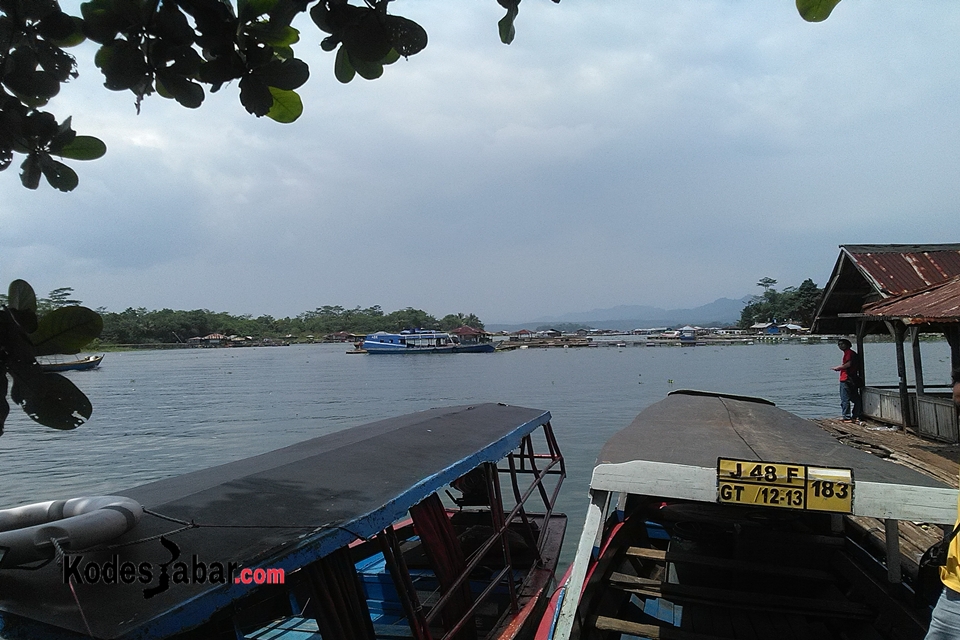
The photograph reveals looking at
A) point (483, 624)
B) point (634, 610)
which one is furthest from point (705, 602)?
point (483, 624)

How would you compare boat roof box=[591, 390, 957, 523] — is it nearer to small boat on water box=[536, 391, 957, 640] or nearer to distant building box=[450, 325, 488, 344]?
small boat on water box=[536, 391, 957, 640]

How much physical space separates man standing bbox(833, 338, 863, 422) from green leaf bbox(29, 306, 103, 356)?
1339cm

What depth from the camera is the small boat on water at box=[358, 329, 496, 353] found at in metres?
71.6

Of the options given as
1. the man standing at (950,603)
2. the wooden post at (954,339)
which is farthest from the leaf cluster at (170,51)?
the wooden post at (954,339)

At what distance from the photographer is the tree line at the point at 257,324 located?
9250 centimetres

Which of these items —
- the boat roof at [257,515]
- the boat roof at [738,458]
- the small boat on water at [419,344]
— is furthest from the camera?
the small boat on water at [419,344]

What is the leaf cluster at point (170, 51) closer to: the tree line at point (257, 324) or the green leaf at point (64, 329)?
the green leaf at point (64, 329)

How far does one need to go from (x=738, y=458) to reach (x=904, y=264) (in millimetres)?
11092

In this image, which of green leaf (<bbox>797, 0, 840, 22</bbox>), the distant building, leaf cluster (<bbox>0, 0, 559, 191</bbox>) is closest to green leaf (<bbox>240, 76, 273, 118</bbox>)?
leaf cluster (<bbox>0, 0, 559, 191</bbox>)

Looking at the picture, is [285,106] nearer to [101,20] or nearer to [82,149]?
[101,20]

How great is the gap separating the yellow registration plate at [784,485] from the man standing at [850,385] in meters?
11.2

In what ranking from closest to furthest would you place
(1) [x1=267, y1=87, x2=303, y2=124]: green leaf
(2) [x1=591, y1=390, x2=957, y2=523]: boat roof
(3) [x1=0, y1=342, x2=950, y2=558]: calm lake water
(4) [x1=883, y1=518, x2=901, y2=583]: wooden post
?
(1) [x1=267, y1=87, x2=303, y2=124]: green leaf, (2) [x1=591, y1=390, x2=957, y2=523]: boat roof, (4) [x1=883, y1=518, x2=901, y2=583]: wooden post, (3) [x1=0, y1=342, x2=950, y2=558]: calm lake water

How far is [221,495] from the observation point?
10.5 ft

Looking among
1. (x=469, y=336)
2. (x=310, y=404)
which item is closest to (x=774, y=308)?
(x=469, y=336)
